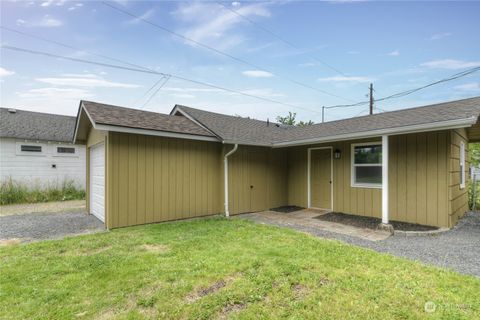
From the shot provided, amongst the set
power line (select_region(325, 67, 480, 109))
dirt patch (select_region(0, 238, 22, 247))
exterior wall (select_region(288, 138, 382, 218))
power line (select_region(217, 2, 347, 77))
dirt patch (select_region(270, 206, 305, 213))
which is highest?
power line (select_region(217, 2, 347, 77))

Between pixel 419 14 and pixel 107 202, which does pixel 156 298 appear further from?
pixel 419 14

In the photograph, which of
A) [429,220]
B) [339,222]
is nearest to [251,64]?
[339,222]

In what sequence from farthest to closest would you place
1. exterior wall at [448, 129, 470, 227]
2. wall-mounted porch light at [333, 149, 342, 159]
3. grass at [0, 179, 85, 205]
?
grass at [0, 179, 85, 205] < wall-mounted porch light at [333, 149, 342, 159] < exterior wall at [448, 129, 470, 227]

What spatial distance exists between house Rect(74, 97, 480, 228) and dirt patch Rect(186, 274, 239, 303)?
372 cm

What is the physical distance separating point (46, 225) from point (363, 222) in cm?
804

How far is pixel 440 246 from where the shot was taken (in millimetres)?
4457

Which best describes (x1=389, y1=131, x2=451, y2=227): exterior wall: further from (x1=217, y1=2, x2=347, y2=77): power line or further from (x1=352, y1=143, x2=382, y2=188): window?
(x1=217, y1=2, x2=347, y2=77): power line

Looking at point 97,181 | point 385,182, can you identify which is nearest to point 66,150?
point 97,181

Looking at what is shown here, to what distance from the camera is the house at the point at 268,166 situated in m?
5.64

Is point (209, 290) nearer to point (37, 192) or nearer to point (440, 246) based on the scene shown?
point (440, 246)

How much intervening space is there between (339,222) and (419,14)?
8.05 meters

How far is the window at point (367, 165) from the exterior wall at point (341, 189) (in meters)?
0.14


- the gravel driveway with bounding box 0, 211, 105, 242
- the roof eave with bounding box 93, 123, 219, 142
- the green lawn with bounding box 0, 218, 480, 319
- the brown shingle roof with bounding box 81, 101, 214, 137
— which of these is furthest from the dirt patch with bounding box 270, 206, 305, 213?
the gravel driveway with bounding box 0, 211, 105, 242

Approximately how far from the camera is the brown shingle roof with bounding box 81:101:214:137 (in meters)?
5.62
